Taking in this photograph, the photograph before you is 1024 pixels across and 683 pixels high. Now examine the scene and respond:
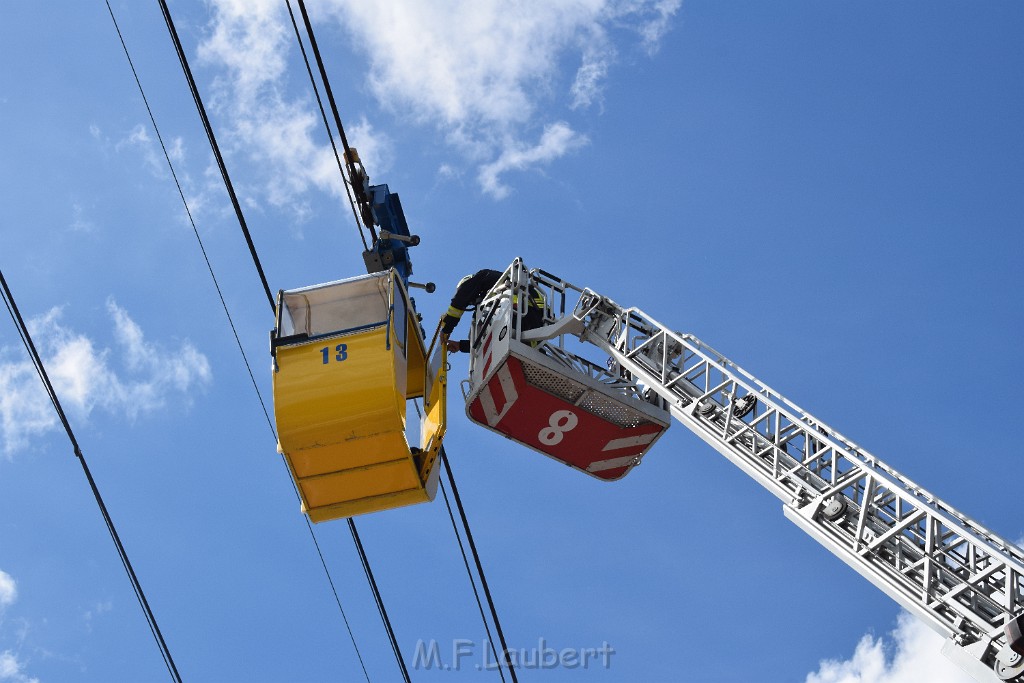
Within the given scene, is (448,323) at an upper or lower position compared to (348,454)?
upper

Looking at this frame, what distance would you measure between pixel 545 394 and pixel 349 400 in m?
3.14

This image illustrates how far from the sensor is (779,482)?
12375 mm

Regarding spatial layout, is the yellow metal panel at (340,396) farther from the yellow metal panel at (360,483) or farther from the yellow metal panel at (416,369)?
the yellow metal panel at (416,369)

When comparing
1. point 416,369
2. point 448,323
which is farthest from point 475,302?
point 416,369

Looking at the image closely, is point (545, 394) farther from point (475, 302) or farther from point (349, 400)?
point (349, 400)

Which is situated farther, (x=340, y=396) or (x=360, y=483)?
(x=360, y=483)

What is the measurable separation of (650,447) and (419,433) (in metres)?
3.58

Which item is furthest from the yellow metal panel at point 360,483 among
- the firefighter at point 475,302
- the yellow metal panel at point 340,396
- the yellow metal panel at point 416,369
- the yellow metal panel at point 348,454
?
the firefighter at point 475,302

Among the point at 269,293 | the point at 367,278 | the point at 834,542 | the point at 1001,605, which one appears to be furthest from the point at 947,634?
the point at 269,293

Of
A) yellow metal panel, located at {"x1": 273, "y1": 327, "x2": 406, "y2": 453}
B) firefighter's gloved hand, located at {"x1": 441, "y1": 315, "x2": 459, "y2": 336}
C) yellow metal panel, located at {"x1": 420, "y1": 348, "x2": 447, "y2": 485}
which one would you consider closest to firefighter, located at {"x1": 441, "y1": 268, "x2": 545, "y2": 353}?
firefighter's gloved hand, located at {"x1": 441, "y1": 315, "x2": 459, "y2": 336}

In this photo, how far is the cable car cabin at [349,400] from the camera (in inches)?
496

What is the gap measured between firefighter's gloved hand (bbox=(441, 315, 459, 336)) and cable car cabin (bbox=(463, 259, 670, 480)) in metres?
0.28

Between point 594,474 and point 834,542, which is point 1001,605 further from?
point 594,474

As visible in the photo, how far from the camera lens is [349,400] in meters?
12.6
